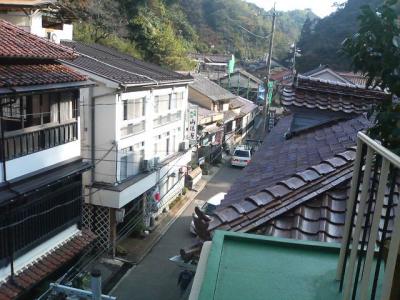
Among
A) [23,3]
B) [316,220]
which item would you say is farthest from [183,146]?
[316,220]

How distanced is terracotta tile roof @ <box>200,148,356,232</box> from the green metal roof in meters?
0.87

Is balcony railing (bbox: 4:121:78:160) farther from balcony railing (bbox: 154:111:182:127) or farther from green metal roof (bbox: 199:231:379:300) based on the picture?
balcony railing (bbox: 154:111:182:127)

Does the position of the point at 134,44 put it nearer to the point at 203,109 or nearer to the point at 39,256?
the point at 203,109

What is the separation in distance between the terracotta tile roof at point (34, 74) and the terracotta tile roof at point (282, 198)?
6930 millimetres

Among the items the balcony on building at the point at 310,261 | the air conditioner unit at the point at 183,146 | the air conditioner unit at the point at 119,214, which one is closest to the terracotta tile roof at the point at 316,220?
the balcony on building at the point at 310,261

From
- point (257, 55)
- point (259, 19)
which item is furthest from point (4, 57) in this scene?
point (259, 19)

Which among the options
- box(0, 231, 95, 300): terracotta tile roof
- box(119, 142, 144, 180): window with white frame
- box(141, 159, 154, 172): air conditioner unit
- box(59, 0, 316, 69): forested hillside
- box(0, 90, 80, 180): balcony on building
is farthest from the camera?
box(59, 0, 316, 69): forested hillside

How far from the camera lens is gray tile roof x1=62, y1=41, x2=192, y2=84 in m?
17.5

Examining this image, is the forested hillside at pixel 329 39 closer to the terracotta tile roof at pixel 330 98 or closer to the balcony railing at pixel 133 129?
the balcony railing at pixel 133 129

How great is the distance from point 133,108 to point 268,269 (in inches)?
644

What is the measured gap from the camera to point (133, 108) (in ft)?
63.6

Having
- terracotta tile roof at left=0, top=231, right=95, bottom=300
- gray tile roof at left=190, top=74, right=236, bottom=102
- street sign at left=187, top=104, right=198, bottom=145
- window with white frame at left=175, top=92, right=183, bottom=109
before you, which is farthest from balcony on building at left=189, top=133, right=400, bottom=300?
gray tile roof at left=190, top=74, right=236, bottom=102

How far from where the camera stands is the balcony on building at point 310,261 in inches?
104

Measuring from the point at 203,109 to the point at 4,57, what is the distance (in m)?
26.8
